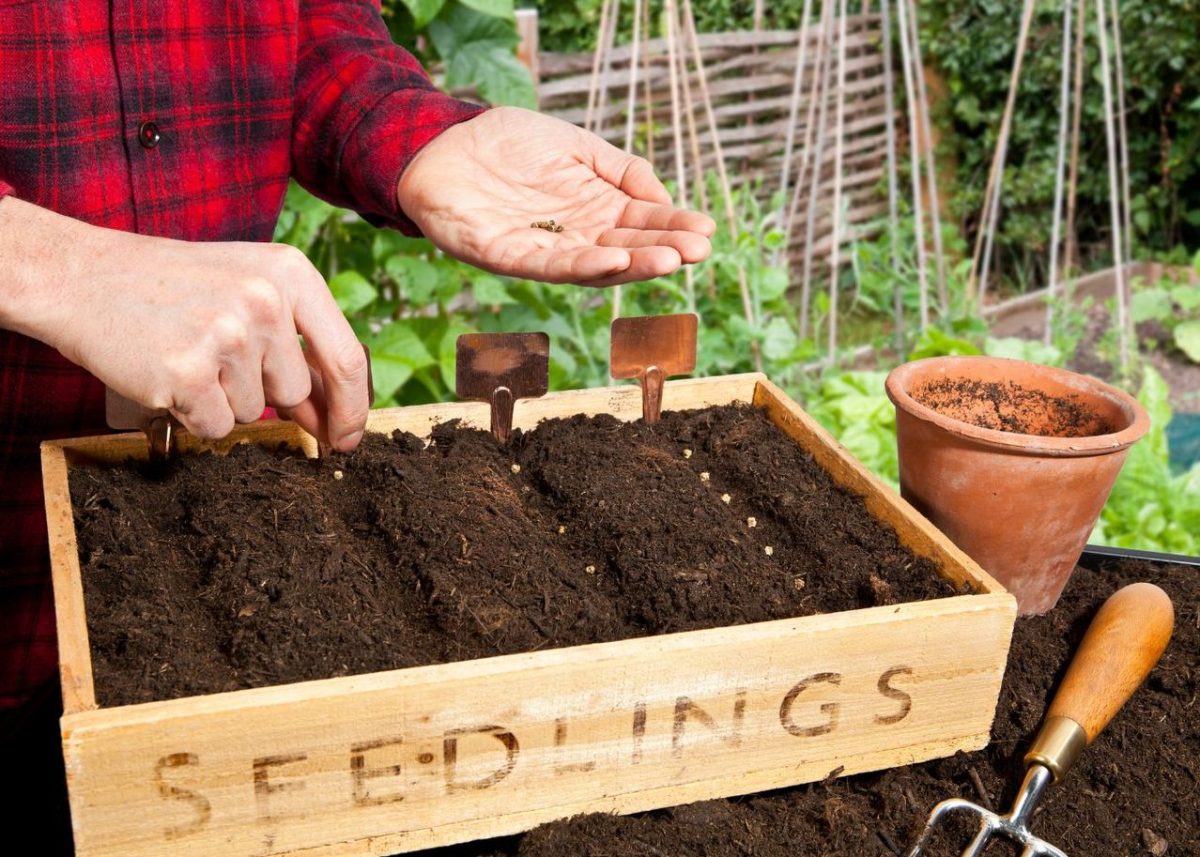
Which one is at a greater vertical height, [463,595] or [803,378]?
[463,595]

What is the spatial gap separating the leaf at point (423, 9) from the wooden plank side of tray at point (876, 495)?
1471 millimetres

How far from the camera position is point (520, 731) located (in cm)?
98

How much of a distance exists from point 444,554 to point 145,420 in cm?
41

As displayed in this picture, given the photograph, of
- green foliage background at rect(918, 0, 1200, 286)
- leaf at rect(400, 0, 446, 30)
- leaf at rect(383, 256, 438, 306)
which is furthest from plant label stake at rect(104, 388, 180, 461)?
green foliage background at rect(918, 0, 1200, 286)

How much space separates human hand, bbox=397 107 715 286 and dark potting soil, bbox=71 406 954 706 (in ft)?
0.89

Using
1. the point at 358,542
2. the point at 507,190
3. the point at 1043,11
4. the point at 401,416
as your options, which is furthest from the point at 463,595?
the point at 1043,11

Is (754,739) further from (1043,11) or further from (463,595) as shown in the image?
(1043,11)

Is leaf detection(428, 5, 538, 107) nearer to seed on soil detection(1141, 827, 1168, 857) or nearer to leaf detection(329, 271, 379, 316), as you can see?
leaf detection(329, 271, 379, 316)

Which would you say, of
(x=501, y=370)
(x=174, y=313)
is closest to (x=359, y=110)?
(x=501, y=370)

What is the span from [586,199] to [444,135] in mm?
225

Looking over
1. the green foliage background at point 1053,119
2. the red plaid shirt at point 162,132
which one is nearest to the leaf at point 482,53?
the red plaid shirt at point 162,132

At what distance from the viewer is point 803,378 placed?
3.98m

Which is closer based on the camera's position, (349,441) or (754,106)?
(349,441)

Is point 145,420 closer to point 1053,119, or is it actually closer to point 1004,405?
point 1004,405
